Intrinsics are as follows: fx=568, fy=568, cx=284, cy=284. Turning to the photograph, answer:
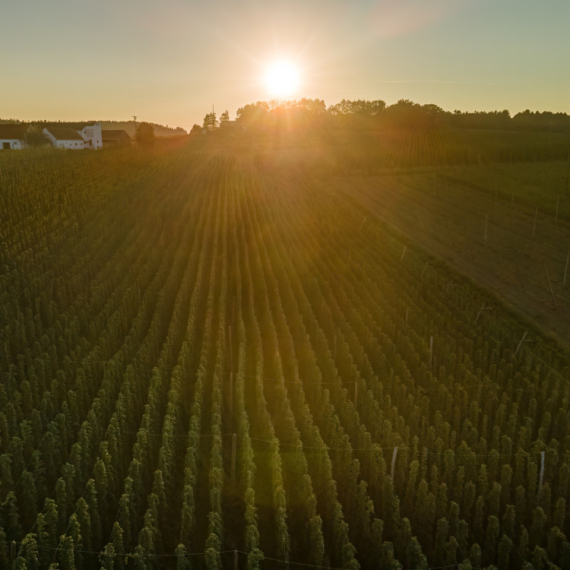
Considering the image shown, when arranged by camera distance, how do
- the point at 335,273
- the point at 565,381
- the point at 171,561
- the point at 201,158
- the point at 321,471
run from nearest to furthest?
the point at 171,561 → the point at 321,471 → the point at 565,381 → the point at 335,273 → the point at 201,158

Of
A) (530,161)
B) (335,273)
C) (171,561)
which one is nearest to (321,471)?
(171,561)

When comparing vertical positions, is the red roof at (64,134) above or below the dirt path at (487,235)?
above

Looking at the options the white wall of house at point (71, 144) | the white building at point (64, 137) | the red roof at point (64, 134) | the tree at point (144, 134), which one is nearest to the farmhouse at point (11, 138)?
the white building at point (64, 137)

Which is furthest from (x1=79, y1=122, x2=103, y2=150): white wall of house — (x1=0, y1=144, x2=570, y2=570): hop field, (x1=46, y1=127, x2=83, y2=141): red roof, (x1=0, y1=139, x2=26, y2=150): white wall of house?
(x1=0, y1=144, x2=570, y2=570): hop field

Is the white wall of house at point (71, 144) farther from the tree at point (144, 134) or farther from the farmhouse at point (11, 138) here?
the tree at point (144, 134)

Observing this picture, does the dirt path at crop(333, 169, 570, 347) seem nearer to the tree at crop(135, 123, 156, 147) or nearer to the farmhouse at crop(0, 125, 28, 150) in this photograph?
the tree at crop(135, 123, 156, 147)

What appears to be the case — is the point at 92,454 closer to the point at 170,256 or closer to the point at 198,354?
the point at 198,354

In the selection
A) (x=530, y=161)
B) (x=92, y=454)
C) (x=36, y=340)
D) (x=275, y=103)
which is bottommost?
(x=92, y=454)
